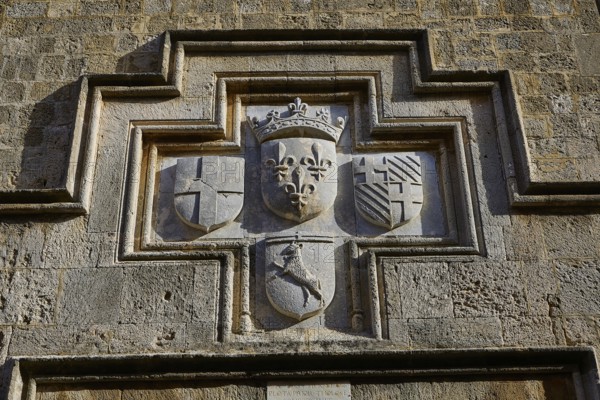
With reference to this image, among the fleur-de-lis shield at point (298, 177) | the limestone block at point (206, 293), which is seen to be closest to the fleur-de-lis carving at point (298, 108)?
the fleur-de-lis shield at point (298, 177)

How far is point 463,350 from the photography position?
401 cm

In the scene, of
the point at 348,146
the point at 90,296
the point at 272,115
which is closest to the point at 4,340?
the point at 90,296

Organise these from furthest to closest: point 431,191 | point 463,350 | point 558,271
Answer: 1. point 431,191
2. point 558,271
3. point 463,350

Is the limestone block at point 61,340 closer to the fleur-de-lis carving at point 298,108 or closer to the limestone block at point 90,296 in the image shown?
the limestone block at point 90,296

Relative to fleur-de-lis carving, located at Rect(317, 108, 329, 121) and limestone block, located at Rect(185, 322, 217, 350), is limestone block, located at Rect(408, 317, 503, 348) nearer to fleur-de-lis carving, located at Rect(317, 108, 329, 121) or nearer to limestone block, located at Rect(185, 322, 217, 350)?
limestone block, located at Rect(185, 322, 217, 350)

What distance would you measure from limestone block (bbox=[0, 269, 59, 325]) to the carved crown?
1.54 m

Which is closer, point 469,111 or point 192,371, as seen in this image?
point 192,371

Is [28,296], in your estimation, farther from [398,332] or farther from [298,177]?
[398,332]

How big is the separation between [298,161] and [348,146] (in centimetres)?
41

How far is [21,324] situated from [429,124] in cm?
274

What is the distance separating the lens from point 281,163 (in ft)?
15.2

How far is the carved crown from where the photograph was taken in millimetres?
4809

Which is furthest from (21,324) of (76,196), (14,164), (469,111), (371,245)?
(469,111)

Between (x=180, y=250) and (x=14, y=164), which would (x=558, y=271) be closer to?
(x=180, y=250)
